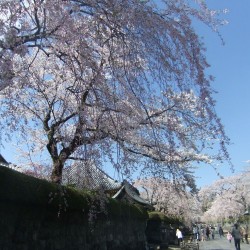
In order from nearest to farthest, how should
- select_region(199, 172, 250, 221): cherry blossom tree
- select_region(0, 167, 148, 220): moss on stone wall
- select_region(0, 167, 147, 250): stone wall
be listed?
1. select_region(0, 167, 148, 220): moss on stone wall
2. select_region(0, 167, 147, 250): stone wall
3. select_region(199, 172, 250, 221): cherry blossom tree

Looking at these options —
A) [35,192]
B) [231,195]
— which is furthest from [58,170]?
[231,195]

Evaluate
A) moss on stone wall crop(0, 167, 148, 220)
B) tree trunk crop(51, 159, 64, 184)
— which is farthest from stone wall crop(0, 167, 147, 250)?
tree trunk crop(51, 159, 64, 184)

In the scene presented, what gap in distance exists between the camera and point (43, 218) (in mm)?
8359

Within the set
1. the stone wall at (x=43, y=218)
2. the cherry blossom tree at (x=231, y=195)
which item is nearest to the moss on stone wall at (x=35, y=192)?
the stone wall at (x=43, y=218)

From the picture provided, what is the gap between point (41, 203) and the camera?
7.91 metres

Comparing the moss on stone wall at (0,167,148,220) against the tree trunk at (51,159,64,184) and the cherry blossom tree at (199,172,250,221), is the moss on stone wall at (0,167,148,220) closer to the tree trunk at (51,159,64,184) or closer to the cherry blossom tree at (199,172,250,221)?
the tree trunk at (51,159,64,184)

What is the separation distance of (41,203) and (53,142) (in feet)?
7.06

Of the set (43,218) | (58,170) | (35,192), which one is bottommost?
(43,218)

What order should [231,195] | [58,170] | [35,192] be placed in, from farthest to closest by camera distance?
[231,195] < [58,170] < [35,192]

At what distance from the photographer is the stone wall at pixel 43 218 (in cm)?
685

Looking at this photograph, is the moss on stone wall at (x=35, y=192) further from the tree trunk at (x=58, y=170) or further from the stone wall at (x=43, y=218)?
the tree trunk at (x=58, y=170)

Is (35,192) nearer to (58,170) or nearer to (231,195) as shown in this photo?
(58,170)

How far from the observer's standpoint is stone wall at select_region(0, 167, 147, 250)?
685cm

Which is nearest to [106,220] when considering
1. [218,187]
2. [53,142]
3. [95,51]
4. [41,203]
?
[53,142]
